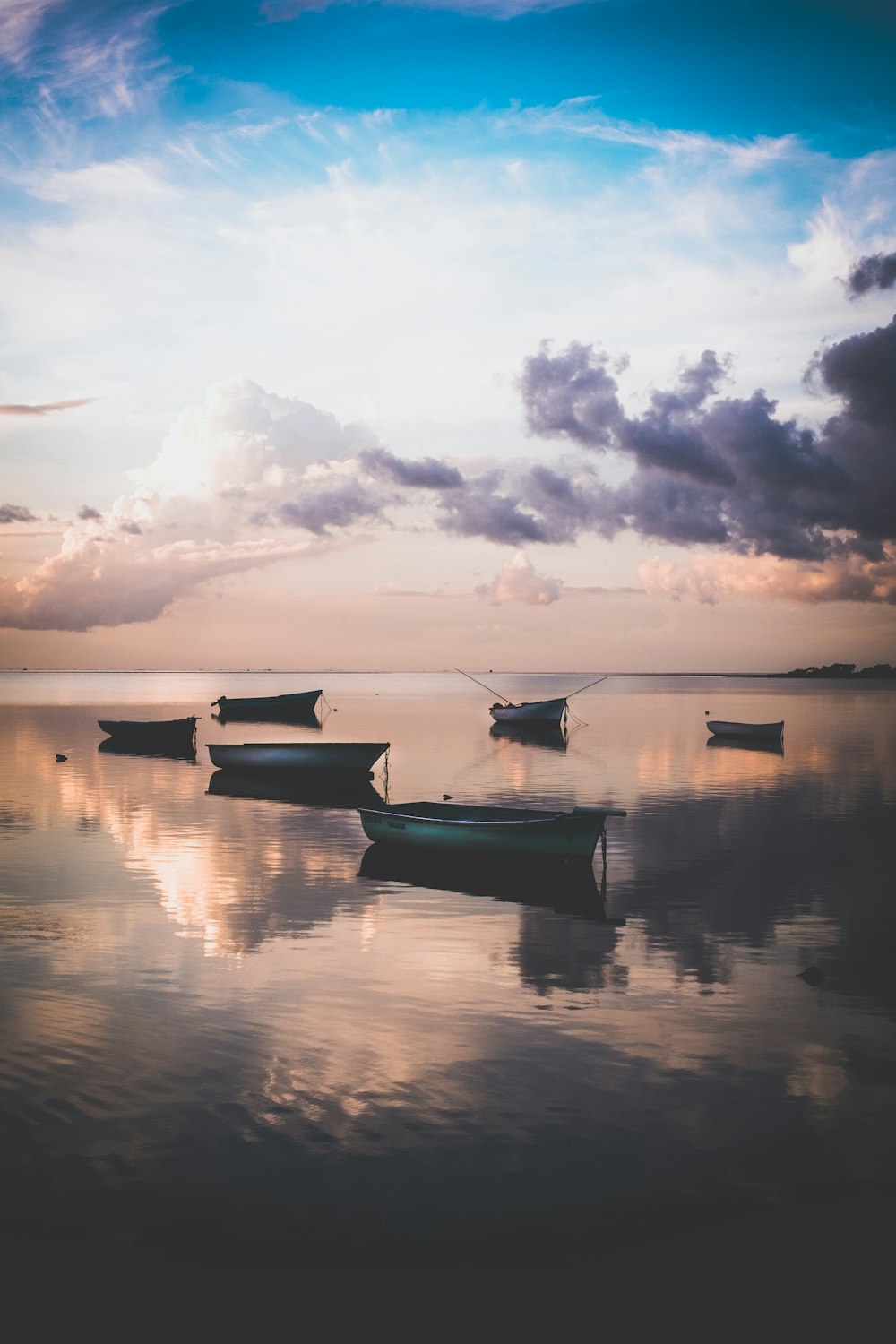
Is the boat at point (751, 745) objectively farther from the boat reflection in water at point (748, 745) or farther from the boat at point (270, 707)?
the boat at point (270, 707)

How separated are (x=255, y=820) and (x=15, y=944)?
1950 cm

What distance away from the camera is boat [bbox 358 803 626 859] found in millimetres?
25250

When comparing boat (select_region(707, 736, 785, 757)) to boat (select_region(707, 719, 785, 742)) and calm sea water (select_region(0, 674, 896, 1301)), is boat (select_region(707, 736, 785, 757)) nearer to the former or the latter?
boat (select_region(707, 719, 785, 742))

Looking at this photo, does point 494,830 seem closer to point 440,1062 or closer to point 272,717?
point 440,1062

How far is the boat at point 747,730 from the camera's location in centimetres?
7881

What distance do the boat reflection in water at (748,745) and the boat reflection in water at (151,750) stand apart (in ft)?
136

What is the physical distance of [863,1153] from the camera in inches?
416

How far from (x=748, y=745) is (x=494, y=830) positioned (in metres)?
57.6

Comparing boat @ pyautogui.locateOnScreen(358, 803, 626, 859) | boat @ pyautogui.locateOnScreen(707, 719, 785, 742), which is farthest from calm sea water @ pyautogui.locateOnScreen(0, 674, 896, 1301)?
boat @ pyautogui.locateOnScreen(707, 719, 785, 742)

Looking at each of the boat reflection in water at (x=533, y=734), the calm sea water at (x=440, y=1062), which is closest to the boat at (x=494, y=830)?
the calm sea water at (x=440, y=1062)

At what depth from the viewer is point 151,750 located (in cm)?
7400

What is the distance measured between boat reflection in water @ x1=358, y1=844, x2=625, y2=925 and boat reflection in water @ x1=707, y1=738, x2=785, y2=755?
49.5m

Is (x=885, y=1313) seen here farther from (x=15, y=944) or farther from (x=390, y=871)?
(x=390, y=871)

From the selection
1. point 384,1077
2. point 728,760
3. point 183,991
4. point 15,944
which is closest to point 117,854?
point 15,944
